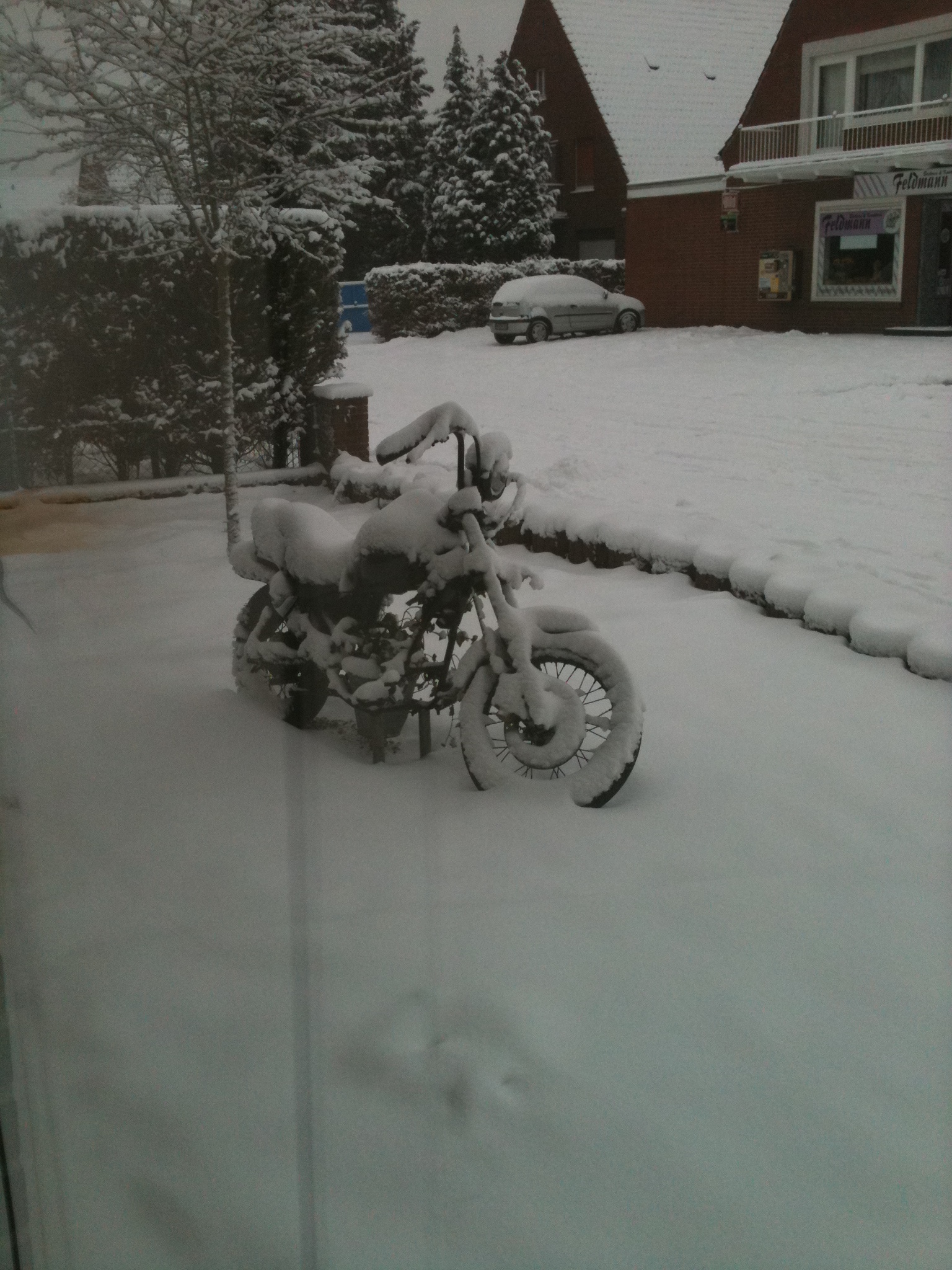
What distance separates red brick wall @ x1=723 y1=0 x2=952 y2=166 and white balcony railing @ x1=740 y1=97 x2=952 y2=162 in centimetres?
7

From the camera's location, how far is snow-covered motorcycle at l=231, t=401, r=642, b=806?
7.13 ft

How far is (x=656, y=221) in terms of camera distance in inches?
142

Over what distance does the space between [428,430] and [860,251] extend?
7334mm

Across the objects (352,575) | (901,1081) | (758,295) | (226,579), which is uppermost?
(758,295)

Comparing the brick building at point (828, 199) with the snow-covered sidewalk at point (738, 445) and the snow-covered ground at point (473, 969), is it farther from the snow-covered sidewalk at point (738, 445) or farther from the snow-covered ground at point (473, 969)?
the snow-covered ground at point (473, 969)

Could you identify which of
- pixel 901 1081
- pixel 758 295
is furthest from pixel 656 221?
pixel 758 295

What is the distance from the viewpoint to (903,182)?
19.1ft

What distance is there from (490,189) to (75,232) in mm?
1470

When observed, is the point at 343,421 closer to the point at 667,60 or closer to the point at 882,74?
the point at 882,74

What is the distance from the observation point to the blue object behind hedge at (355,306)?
3318 millimetres

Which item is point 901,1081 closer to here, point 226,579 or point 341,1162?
point 341,1162

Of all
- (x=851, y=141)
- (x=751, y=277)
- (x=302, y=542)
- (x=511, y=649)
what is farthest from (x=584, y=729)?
(x=751, y=277)

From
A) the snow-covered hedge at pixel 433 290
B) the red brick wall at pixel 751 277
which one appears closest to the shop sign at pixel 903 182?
the red brick wall at pixel 751 277

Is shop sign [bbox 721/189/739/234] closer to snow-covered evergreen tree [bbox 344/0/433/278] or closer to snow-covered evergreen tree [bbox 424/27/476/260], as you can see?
snow-covered evergreen tree [bbox 344/0/433/278]
